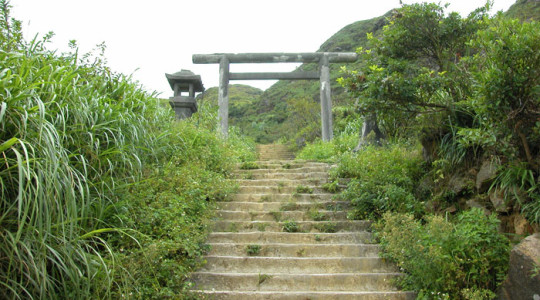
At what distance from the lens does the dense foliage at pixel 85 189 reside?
9.44 ft

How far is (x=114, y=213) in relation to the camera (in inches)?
163

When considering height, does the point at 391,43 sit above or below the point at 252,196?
above

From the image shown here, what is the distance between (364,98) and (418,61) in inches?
59.8

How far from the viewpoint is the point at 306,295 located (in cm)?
379

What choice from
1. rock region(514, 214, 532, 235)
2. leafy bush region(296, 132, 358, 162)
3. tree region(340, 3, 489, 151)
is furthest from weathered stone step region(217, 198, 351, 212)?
leafy bush region(296, 132, 358, 162)

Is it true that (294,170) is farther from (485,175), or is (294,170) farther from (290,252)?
(485,175)

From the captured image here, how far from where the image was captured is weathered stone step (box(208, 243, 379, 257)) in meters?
4.69

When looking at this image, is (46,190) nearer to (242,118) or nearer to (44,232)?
(44,232)

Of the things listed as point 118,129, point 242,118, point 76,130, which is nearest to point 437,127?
point 118,129

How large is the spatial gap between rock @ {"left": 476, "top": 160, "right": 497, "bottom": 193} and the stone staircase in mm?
1388

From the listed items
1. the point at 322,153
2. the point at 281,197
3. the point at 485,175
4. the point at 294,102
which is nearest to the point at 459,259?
the point at 485,175

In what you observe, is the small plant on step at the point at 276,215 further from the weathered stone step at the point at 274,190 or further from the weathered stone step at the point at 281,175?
the weathered stone step at the point at 281,175

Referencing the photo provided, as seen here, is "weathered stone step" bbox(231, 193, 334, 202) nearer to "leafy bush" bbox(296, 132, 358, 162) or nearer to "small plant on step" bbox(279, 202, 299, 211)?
"small plant on step" bbox(279, 202, 299, 211)

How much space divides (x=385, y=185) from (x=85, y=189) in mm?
3892
